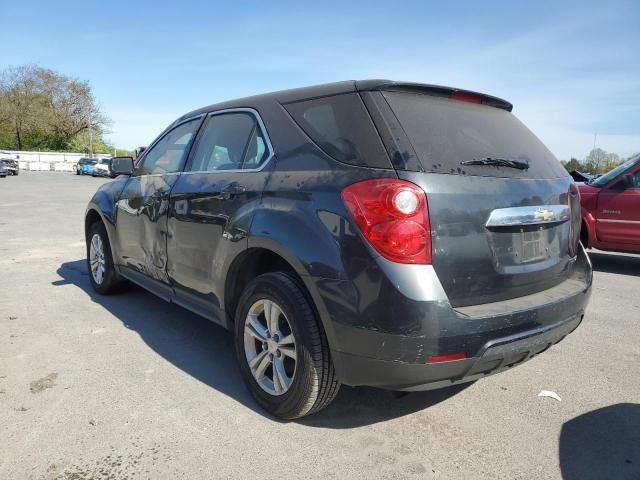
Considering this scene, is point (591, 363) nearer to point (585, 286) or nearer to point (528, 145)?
point (585, 286)

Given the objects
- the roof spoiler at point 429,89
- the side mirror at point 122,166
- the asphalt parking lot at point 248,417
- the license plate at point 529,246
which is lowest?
the asphalt parking lot at point 248,417

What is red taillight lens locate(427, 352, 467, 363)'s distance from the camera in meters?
2.25

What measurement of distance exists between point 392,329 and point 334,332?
308mm

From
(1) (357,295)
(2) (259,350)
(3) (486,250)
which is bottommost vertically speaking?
(2) (259,350)

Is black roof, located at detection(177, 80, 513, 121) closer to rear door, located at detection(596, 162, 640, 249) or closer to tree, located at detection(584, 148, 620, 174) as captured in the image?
rear door, located at detection(596, 162, 640, 249)

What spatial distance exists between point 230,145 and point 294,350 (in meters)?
1.52

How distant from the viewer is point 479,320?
2311mm

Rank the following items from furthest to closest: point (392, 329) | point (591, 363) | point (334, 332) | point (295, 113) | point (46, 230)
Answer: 1. point (46, 230)
2. point (591, 363)
3. point (295, 113)
4. point (334, 332)
5. point (392, 329)

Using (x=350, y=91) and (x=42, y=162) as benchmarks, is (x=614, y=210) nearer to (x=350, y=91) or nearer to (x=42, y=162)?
(x=350, y=91)

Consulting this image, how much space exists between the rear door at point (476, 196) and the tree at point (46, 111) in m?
63.2

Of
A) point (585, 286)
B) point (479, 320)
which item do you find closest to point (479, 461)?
point (479, 320)

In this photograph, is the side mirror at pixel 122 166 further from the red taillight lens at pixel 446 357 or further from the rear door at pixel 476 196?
the red taillight lens at pixel 446 357

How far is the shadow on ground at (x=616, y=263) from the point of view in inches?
289

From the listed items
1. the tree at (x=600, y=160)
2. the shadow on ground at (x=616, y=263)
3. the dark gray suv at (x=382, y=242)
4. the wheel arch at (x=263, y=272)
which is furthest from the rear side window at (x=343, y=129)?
the tree at (x=600, y=160)
